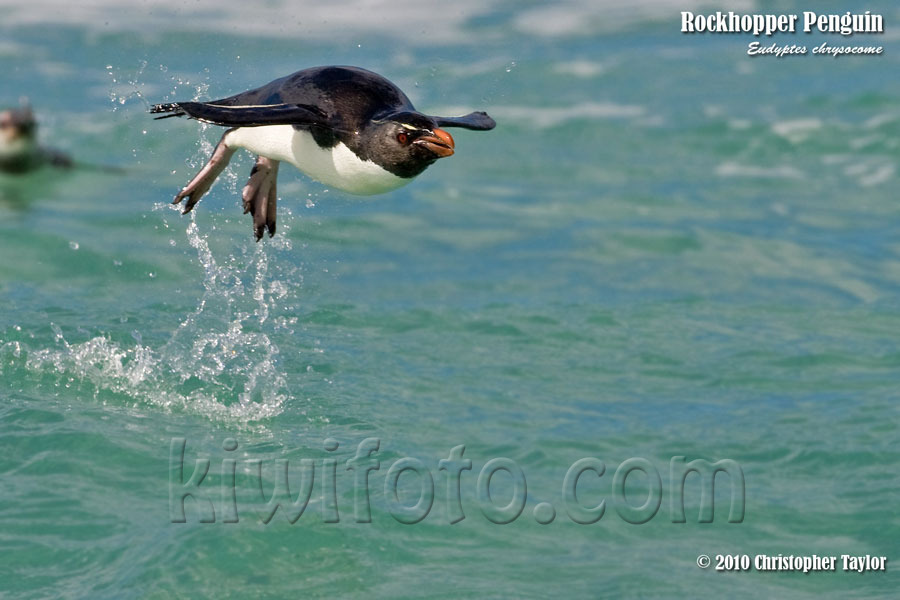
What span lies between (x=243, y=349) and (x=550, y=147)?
6.75 meters

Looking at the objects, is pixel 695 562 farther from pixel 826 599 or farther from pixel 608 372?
pixel 608 372

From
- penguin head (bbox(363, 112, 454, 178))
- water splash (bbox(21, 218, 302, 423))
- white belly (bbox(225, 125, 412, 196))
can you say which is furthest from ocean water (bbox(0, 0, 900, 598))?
penguin head (bbox(363, 112, 454, 178))

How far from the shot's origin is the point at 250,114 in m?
5.63

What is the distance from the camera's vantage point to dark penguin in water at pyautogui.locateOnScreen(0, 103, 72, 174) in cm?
1197

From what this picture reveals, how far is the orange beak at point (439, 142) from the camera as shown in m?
5.45

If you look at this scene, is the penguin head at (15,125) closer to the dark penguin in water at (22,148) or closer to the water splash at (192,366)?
the dark penguin in water at (22,148)

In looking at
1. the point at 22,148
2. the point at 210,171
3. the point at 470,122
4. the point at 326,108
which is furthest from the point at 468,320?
the point at 22,148

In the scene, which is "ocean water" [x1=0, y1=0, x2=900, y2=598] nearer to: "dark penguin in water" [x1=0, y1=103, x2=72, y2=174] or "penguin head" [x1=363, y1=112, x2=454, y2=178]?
"dark penguin in water" [x1=0, y1=103, x2=72, y2=174]

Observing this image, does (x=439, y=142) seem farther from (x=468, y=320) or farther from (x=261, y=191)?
(x=468, y=320)

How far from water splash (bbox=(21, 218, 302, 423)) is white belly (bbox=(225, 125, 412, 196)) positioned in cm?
190

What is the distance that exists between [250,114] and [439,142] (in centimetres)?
84

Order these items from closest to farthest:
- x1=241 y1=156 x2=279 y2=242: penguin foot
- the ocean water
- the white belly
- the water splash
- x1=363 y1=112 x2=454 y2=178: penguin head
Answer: x1=363 y1=112 x2=454 y2=178: penguin head < the white belly < the ocean water < x1=241 y1=156 x2=279 y2=242: penguin foot < the water splash

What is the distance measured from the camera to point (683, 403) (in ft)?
29.5

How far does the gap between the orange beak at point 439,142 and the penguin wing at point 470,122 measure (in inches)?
9.7
